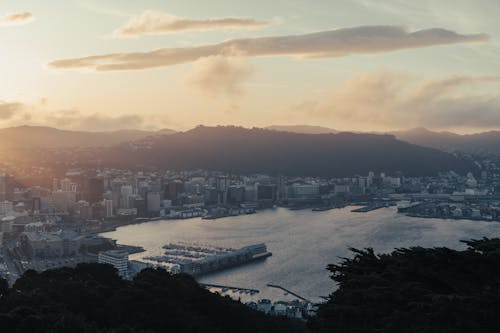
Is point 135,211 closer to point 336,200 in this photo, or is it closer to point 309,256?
point 336,200

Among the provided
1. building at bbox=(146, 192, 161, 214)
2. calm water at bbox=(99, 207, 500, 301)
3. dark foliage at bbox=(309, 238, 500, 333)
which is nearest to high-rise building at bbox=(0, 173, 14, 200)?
building at bbox=(146, 192, 161, 214)

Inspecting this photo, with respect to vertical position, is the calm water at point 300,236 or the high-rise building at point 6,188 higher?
the high-rise building at point 6,188

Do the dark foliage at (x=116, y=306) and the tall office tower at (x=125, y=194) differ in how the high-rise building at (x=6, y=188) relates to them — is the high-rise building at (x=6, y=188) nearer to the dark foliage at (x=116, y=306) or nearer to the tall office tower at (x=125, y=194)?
the tall office tower at (x=125, y=194)

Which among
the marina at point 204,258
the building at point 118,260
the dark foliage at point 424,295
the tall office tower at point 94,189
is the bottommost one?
the marina at point 204,258

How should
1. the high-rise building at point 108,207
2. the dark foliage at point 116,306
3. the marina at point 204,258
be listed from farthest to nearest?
1. the high-rise building at point 108,207
2. the marina at point 204,258
3. the dark foliage at point 116,306

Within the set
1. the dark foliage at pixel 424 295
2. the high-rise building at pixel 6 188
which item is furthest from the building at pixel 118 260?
the high-rise building at pixel 6 188

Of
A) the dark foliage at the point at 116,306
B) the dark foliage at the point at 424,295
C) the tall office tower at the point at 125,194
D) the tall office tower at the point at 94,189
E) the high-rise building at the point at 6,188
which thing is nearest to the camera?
the dark foliage at the point at 424,295

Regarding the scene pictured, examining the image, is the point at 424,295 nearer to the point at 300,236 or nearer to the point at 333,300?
the point at 333,300

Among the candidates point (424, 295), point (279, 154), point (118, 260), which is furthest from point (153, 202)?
point (424, 295)

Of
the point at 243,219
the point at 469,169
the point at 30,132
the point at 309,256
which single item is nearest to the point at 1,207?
the point at 243,219
